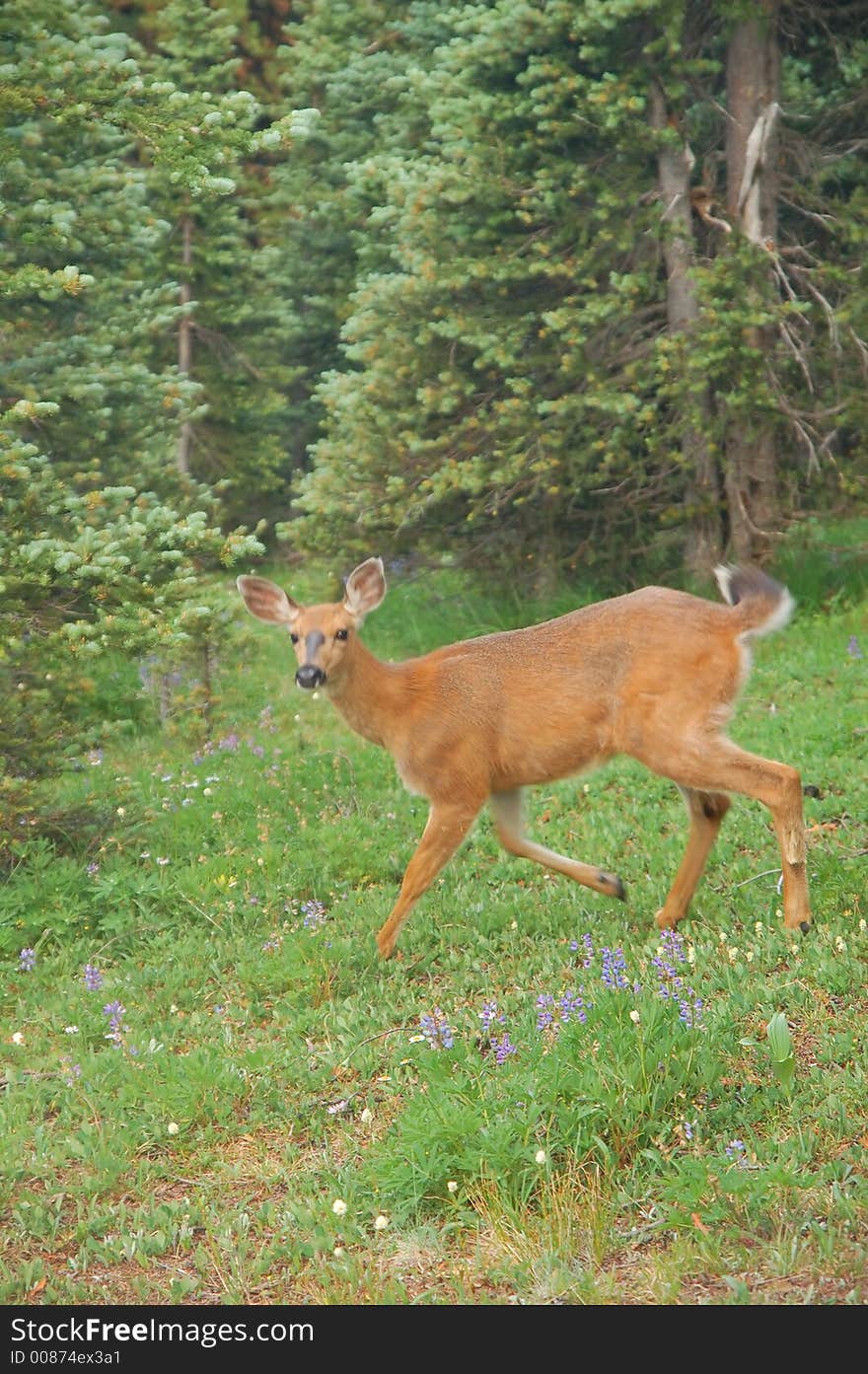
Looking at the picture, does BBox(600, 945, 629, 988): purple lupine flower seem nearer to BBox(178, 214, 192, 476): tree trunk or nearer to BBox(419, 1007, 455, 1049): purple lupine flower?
BBox(419, 1007, 455, 1049): purple lupine flower

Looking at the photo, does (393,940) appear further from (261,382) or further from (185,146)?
(261,382)

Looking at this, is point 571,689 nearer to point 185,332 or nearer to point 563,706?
point 563,706

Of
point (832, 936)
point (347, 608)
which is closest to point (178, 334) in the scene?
point (347, 608)

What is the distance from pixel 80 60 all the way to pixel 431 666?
384cm

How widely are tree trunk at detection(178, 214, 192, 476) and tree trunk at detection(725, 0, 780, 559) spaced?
773 centimetres

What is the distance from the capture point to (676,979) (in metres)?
5.96

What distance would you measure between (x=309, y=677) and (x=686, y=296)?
6852 millimetres

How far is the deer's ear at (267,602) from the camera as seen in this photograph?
8047mm

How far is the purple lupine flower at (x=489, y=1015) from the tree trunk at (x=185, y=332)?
13.2 meters

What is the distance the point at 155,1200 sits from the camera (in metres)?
5.51

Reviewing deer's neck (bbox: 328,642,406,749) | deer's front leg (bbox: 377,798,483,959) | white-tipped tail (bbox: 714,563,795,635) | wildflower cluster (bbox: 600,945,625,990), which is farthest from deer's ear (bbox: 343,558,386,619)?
wildflower cluster (bbox: 600,945,625,990)

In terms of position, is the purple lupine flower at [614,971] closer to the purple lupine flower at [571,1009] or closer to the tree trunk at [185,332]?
the purple lupine flower at [571,1009]

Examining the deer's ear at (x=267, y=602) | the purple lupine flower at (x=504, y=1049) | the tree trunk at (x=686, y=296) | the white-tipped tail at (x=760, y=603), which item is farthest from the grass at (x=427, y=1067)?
the tree trunk at (x=686, y=296)
